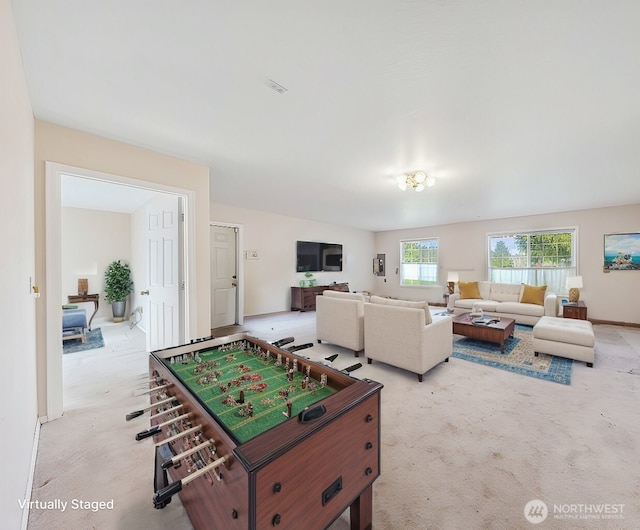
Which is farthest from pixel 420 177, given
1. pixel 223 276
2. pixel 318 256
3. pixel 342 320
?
pixel 318 256

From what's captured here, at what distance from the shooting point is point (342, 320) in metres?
3.60

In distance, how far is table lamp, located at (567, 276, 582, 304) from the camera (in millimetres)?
4758

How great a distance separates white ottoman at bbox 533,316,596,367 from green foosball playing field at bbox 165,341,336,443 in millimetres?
3535

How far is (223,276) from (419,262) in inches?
226

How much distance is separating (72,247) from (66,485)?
5.58m

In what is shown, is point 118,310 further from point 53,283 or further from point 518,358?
point 518,358

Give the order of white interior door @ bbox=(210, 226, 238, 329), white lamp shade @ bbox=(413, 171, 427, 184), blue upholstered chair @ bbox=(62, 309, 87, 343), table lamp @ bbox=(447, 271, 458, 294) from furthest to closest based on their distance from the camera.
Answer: table lamp @ bbox=(447, 271, 458, 294)
white interior door @ bbox=(210, 226, 238, 329)
blue upholstered chair @ bbox=(62, 309, 87, 343)
white lamp shade @ bbox=(413, 171, 427, 184)

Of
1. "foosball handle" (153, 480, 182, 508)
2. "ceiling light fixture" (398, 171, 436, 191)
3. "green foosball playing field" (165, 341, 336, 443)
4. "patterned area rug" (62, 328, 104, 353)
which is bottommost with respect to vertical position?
"patterned area rug" (62, 328, 104, 353)

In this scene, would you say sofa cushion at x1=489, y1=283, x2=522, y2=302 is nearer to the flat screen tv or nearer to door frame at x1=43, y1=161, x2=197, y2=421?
the flat screen tv

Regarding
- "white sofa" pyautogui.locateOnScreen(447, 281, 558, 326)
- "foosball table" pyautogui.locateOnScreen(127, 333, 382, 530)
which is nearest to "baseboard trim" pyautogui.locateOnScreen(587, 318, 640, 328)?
"white sofa" pyautogui.locateOnScreen(447, 281, 558, 326)

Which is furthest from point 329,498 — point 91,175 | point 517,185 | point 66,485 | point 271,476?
point 517,185

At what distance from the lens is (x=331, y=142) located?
2566 millimetres

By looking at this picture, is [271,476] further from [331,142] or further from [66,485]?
[331,142]

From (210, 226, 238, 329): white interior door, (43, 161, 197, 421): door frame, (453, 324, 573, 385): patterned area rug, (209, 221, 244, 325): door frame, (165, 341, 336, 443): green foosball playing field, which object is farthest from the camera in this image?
(209, 221, 244, 325): door frame
